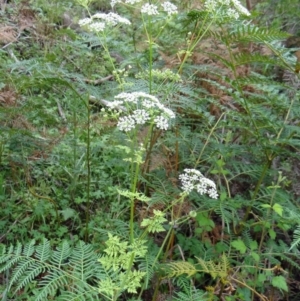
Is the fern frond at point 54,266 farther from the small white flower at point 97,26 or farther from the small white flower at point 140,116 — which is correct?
the small white flower at point 97,26

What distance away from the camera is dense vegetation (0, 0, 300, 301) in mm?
1987

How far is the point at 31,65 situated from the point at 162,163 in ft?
2.95

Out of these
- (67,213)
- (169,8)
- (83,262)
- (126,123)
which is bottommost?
(67,213)

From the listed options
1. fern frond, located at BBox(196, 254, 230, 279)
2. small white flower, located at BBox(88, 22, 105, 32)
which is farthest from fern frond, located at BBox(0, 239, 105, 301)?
small white flower, located at BBox(88, 22, 105, 32)

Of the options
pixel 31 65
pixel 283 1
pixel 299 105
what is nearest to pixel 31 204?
pixel 31 65

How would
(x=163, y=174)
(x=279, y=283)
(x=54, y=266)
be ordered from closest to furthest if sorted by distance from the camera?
(x=54, y=266), (x=279, y=283), (x=163, y=174)

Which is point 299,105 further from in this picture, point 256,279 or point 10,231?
point 10,231

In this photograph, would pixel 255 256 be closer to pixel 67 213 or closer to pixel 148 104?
pixel 148 104

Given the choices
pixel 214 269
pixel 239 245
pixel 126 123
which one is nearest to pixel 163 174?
pixel 239 245

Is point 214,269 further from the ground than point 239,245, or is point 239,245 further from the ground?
point 214,269

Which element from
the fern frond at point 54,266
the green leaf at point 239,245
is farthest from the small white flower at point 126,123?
the green leaf at point 239,245

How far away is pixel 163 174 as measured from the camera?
2.49 metres

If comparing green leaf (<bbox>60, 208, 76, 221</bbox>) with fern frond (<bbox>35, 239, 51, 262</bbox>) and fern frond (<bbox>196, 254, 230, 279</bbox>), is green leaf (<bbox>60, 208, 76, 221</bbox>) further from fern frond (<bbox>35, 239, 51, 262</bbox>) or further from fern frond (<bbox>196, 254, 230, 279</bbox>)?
fern frond (<bbox>196, 254, 230, 279</bbox>)

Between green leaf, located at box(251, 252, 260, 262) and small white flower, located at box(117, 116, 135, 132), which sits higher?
small white flower, located at box(117, 116, 135, 132)
